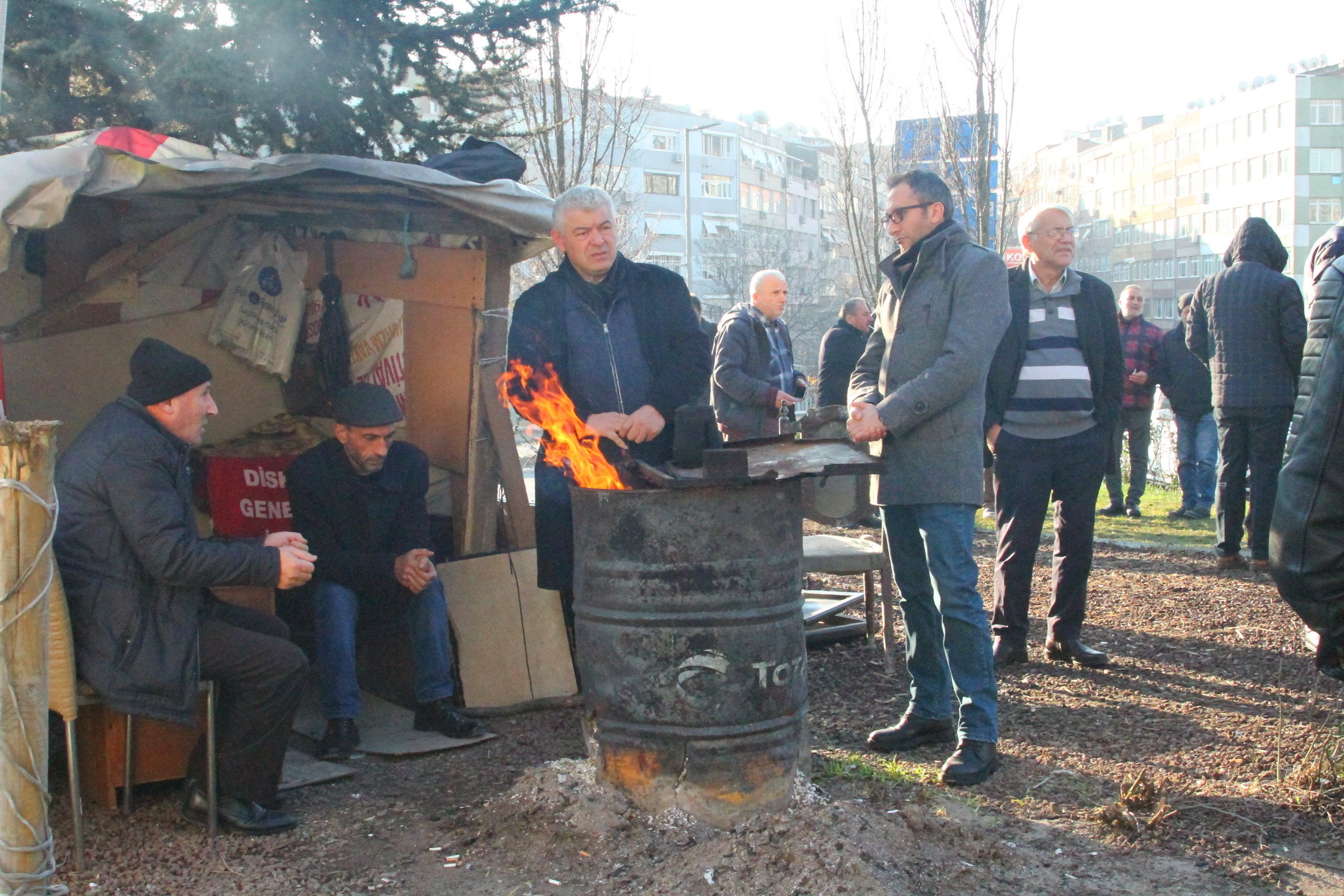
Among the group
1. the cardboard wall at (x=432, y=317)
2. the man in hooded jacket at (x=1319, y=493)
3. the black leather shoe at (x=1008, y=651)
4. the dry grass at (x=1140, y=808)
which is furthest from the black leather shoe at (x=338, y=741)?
the man in hooded jacket at (x=1319, y=493)

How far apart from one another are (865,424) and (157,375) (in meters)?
2.40

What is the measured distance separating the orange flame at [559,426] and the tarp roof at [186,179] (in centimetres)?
103

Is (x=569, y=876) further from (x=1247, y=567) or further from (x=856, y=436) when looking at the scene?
(x=1247, y=567)

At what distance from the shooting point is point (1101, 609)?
6.93 metres

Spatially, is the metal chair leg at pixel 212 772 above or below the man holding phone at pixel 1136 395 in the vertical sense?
below

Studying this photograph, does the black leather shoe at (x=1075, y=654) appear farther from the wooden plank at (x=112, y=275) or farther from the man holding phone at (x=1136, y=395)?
the man holding phone at (x=1136, y=395)

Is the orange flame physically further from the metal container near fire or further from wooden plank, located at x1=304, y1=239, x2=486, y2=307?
wooden plank, located at x1=304, y1=239, x2=486, y2=307

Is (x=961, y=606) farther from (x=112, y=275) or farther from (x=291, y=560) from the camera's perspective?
(x=112, y=275)

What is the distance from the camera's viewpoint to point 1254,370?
7344mm

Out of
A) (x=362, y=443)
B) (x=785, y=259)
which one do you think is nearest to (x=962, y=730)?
(x=362, y=443)

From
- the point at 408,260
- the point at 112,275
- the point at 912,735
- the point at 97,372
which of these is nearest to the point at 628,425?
the point at 912,735

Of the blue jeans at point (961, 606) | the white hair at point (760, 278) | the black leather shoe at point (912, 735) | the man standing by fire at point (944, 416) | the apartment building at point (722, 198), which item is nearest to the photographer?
the man standing by fire at point (944, 416)

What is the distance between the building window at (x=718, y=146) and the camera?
6625 centimetres

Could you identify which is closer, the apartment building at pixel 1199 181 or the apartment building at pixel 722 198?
the apartment building at pixel 722 198
